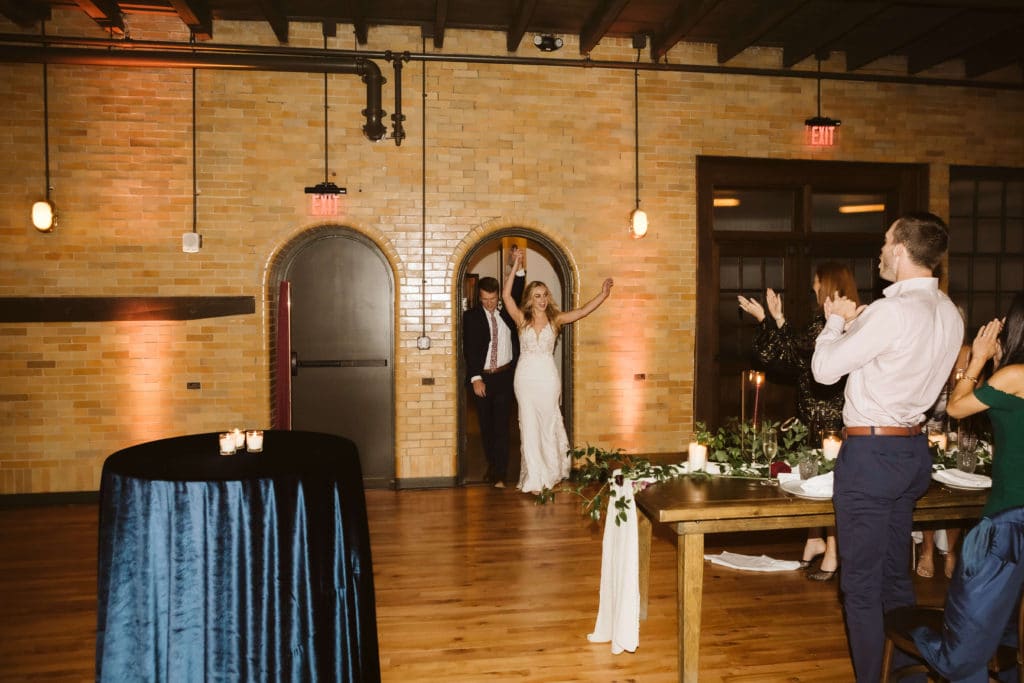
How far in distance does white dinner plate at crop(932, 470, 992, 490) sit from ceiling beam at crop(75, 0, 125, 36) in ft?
Result: 21.0

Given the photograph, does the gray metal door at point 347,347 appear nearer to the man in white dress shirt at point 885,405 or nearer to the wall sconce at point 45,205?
the wall sconce at point 45,205

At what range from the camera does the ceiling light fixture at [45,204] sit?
586 cm

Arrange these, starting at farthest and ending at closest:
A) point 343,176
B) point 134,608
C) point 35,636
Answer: point 343,176 → point 35,636 → point 134,608

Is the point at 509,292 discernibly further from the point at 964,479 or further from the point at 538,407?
the point at 964,479

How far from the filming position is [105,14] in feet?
18.7

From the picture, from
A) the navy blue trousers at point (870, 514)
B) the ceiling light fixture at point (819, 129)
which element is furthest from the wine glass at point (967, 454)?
the ceiling light fixture at point (819, 129)

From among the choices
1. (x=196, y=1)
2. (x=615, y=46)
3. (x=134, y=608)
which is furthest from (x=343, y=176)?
(x=134, y=608)

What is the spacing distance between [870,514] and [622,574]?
1.12 meters

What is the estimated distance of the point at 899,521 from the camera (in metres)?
2.68

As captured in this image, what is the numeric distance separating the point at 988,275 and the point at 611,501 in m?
6.43

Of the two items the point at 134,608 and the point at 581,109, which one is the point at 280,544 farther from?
the point at 581,109

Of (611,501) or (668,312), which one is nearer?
(611,501)

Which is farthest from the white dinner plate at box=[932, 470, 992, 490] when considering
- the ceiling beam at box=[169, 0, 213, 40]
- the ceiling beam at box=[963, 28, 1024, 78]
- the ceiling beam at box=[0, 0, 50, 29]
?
the ceiling beam at box=[0, 0, 50, 29]

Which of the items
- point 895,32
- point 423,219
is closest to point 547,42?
point 423,219
